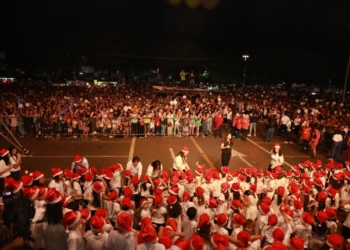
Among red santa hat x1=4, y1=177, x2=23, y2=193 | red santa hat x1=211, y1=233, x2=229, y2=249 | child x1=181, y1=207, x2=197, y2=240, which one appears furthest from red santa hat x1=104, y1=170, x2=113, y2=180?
red santa hat x1=211, y1=233, x2=229, y2=249

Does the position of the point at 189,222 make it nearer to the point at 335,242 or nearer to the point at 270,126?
the point at 335,242

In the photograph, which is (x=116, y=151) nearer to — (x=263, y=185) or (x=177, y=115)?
(x=177, y=115)

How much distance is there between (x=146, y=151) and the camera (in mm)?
13336

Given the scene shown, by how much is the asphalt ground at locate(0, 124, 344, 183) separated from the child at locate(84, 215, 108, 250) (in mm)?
6238

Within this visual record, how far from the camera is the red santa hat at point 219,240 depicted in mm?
4140

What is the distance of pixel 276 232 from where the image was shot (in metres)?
4.47

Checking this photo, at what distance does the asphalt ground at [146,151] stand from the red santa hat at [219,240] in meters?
6.92

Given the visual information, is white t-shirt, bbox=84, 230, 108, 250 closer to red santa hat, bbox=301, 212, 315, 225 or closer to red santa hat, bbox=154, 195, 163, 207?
red santa hat, bbox=154, 195, 163, 207

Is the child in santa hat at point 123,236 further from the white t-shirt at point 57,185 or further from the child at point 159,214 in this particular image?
the white t-shirt at point 57,185

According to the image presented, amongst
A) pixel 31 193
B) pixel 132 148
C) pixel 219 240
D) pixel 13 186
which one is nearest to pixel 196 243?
pixel 219 240

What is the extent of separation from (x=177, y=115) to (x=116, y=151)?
185 inches

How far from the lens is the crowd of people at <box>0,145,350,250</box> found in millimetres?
4160

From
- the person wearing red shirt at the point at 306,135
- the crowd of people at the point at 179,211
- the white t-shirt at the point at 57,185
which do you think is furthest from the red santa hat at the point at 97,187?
the person wearing red shirt at the point at 306,135

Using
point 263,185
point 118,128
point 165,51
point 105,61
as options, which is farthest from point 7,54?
point 263,185
